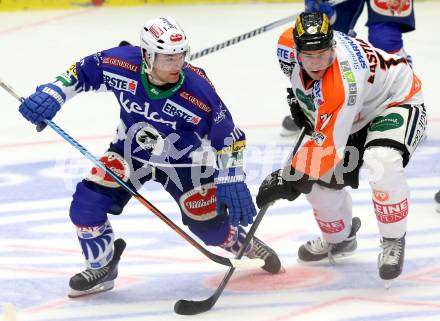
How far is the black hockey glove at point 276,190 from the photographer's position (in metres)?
3.96

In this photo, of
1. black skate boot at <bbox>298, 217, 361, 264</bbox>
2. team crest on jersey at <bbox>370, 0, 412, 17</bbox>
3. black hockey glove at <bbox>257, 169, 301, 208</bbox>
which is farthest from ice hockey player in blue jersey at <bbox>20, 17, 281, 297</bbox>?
team crest on jersey at <bbox>370, 0, 412, 17</bbox>

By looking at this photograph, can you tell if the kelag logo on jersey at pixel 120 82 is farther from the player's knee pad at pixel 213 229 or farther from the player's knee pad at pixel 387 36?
the player's knee pad at pixel 387 36

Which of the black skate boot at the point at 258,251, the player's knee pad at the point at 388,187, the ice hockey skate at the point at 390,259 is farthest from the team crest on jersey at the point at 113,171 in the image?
the ice hockey skate at the point at 390,259

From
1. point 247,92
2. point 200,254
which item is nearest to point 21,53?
point 247,92

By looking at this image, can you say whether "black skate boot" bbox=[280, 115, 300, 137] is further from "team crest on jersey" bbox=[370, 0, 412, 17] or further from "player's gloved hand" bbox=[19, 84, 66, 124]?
"player's gloved hand" bbox=[19, 84, 66, 124]

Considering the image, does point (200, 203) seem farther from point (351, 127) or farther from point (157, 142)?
point (351, 127)

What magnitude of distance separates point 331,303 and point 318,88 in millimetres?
731

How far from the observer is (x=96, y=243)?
4012 millimetres

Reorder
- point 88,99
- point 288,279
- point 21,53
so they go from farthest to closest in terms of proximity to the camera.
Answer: point 21,53 < point 88,99 < point 288,279

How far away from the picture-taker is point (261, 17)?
8.62 m

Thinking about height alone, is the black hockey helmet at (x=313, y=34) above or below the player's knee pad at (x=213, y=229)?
above

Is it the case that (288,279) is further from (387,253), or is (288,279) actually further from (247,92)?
(247,92)

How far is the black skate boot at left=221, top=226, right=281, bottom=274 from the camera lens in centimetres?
421

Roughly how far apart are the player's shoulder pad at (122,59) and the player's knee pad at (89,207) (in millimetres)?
431
